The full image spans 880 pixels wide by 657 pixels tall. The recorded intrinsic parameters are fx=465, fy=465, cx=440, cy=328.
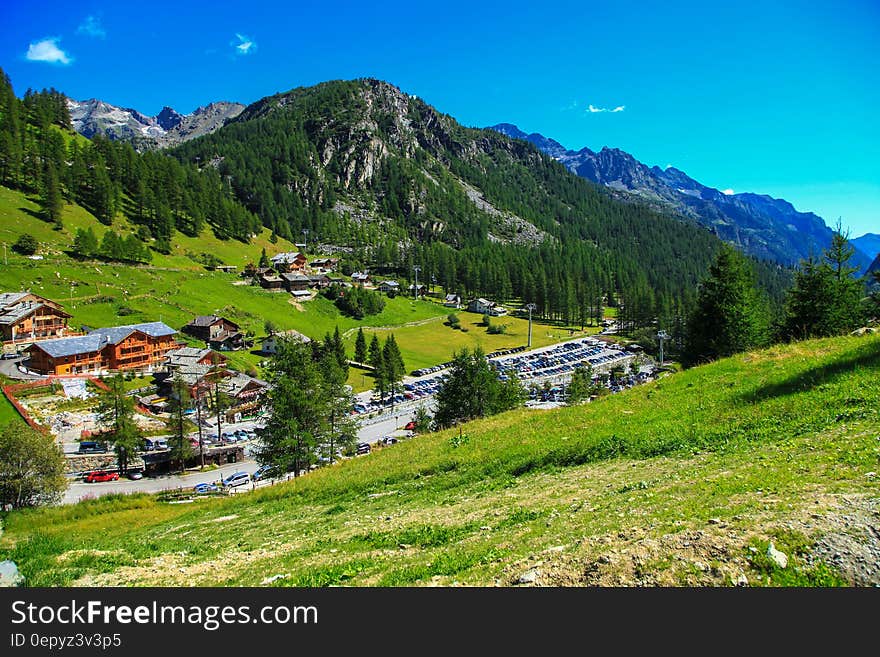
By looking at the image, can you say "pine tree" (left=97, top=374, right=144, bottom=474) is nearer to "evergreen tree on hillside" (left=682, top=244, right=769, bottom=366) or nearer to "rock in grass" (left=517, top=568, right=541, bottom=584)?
"evergreen tree on hillside" (left=682, top=244, right=769, bottom=366)

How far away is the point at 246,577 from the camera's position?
941 centimetres

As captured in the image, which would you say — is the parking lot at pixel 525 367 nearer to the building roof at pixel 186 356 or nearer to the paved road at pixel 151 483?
the paved road at pixel 151 483

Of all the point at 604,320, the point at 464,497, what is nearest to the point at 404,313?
the point at 604,320

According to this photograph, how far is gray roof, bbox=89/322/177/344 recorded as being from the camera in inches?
2916

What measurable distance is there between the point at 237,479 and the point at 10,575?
37802 mm

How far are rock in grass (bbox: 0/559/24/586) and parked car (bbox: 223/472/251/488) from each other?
34441mm

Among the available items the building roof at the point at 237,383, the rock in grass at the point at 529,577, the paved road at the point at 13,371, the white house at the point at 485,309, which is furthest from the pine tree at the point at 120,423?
the white house at the point at 485,309

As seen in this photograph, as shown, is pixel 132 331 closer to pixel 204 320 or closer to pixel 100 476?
pixel 204 320

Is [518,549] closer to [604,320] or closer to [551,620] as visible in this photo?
[551,620]

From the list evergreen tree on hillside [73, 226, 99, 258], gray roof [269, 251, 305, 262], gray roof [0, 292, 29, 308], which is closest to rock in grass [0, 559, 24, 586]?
gray roof [0, 292, 29, 308]

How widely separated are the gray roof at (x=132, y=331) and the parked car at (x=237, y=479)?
41124 millimetres

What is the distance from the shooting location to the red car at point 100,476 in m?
45.1

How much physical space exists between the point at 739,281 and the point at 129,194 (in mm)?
171293

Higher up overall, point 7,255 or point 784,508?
point 7,255
